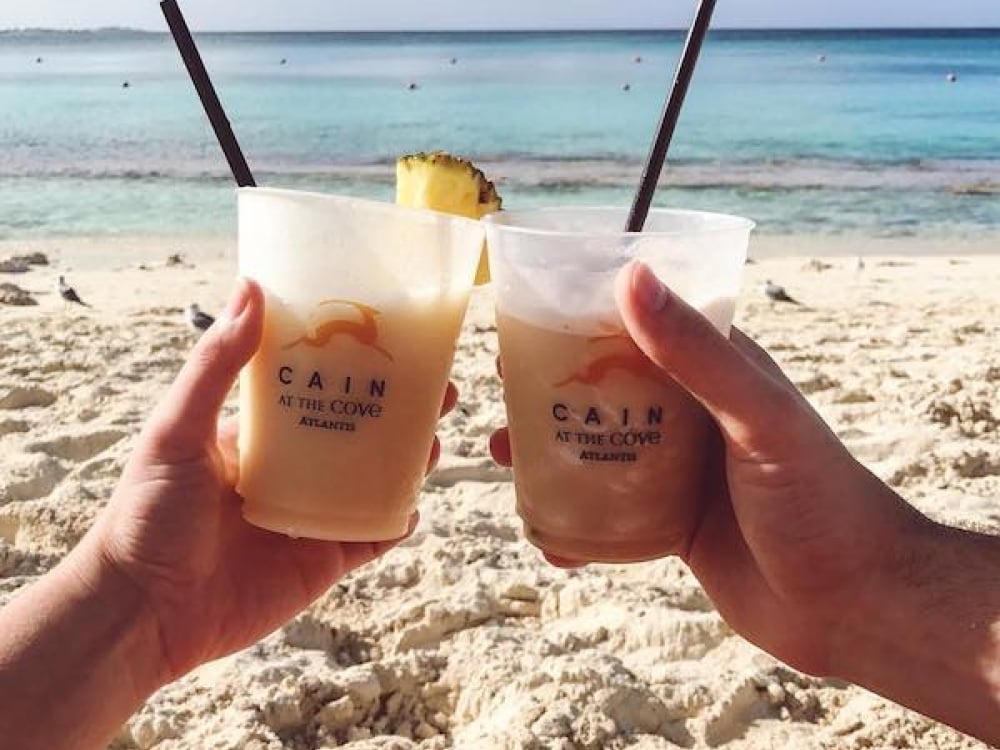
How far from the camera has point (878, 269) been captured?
8.23m

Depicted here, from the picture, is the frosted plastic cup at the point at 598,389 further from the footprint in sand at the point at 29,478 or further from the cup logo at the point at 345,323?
the footprint in sand at the point at 29,478

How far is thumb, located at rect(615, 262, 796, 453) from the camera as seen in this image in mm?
1477

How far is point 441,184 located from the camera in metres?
1.68

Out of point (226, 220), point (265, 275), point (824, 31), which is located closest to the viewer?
point (265, 275)

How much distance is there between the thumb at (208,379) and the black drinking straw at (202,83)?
7.4 inches

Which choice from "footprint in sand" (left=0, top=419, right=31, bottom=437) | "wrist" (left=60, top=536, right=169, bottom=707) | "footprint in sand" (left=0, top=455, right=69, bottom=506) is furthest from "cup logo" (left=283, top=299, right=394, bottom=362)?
"footprint in sand" (left=0, top=419, right=31, bottom=437)

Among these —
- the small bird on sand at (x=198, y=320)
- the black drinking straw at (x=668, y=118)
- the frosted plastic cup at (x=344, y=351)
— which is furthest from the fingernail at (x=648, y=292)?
the small bird on sand at (x=198, y=320)

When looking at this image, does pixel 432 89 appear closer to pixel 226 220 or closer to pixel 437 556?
pixel 226 220

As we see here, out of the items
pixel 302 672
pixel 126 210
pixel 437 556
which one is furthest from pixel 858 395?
pixel 126 210

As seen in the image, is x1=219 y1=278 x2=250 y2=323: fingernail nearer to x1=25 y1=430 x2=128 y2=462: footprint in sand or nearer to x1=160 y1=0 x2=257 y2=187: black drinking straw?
x1=160 y1=0 x2=257 y2=187: black drinking straw

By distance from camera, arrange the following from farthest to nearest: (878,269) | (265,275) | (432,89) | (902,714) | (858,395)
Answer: (432,89) < (878,269) < (858,395) < (902,714) < (265,275)

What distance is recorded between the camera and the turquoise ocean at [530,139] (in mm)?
11867

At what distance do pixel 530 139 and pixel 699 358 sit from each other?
16224 millimetres

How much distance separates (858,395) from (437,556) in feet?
7.26
